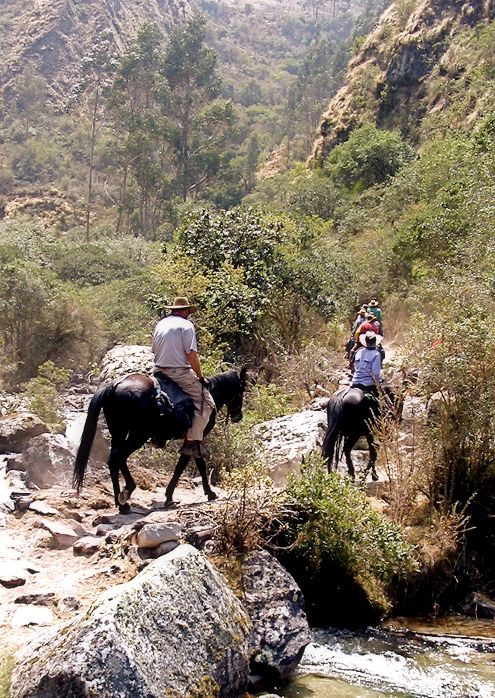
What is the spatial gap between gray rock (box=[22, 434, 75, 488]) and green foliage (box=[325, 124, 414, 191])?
28.1 metres

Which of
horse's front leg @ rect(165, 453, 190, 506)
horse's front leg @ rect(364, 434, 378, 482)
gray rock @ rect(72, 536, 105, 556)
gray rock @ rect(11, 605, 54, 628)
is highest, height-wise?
horse's front leg @ rect(364, 434, 378, 482)

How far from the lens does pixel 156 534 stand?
6301mm

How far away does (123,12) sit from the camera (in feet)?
337

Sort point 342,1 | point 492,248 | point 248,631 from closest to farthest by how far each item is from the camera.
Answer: point 248,631
point 492,248
point 342,1

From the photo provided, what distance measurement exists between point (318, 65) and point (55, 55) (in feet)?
108

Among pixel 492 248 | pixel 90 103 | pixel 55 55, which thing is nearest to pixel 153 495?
pixel 492 248

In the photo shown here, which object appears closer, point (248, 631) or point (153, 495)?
point (248, 631)

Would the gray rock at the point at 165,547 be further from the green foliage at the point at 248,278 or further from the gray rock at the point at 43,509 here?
the green foliage at the point at 248,278

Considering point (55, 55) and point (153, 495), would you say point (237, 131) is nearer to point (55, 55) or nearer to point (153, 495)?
point (55, 55)

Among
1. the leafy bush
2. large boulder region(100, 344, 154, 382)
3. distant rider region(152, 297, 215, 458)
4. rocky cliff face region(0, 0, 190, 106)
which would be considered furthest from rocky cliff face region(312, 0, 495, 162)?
rocky cliff face region(0, 0, 190, 106)

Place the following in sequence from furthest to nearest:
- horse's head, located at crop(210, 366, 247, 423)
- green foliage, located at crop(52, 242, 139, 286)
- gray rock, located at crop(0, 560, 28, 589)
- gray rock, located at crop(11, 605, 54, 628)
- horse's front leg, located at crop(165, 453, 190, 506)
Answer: green foliage, located at crop(52, 242, 139, 286) < horse's head, located at crop(210, 366, 247, 423) < horse's front leg, located at crop(165, 453, 190, 506) < gray rock, located at crop(0, 560, 28, 589) < gray rock, located at crop(11, 605, 54, 628)

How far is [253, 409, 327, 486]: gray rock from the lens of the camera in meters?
9.85

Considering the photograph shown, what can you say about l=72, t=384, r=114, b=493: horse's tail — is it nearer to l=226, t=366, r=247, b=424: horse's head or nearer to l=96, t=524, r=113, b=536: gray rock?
l=96, t=524, r=113, b=536: gray rock

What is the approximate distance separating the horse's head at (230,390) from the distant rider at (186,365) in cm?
39
